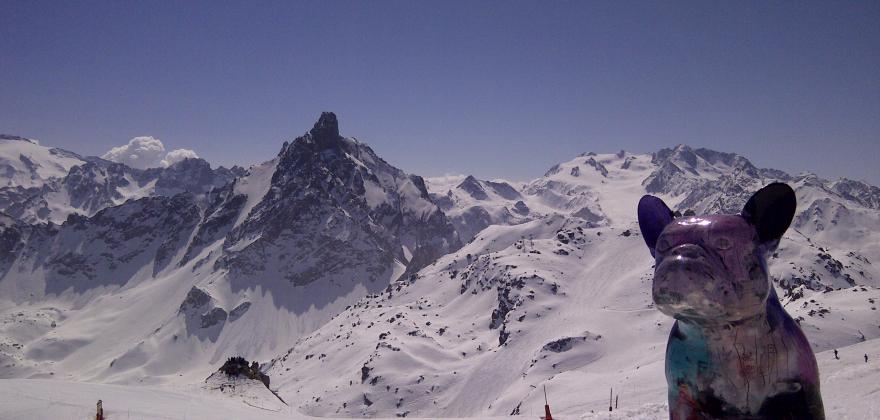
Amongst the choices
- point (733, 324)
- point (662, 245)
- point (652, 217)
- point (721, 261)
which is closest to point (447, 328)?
point (652, 217)

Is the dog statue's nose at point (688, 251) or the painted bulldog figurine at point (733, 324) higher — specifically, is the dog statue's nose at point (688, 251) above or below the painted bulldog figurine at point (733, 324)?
above

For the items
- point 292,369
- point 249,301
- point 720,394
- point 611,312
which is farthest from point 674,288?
point 249,301

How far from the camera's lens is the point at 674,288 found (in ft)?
14.4

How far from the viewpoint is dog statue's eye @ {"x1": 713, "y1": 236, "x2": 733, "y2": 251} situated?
4.66 m

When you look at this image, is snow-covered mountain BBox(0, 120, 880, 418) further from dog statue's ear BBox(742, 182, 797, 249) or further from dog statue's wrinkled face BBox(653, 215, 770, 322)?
dog statue's wrinkled face BBox(653, 215, 770, 322)

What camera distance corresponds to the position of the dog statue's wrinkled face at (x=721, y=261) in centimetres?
442

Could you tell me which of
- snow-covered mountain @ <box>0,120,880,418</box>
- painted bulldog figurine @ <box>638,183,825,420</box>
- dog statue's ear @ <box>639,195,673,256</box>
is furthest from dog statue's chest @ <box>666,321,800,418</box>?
snow-covered mountain @ <box>0,120,880,418</box>

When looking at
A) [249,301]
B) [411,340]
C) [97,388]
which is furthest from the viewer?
[249,301]

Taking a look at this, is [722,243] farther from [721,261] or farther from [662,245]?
[662,245]

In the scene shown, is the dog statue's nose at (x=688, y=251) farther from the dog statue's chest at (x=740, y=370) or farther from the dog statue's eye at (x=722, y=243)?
the dog statue's chest at (x=740, y=370)

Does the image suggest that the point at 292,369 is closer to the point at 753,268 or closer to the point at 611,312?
the point at 611,312

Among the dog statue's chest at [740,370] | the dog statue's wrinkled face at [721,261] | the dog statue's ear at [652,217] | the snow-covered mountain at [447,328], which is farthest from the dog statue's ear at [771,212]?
the snow-covered mountain at [447,328]

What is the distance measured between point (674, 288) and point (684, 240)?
0.64m

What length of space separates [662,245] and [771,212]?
107 centimetres
